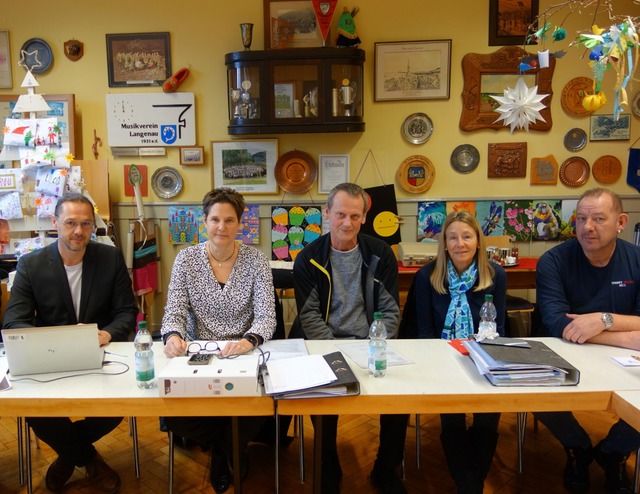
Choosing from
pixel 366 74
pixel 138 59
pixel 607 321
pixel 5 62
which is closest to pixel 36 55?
pixel 5 62

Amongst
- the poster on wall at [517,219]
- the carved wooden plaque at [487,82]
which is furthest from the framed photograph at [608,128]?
the poster on wall at [517,219]

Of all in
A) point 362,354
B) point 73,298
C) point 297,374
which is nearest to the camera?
point 297,374

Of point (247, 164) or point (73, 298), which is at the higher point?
point (247, 164)

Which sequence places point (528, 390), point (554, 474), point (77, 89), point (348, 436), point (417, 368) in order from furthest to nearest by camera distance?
point (77, 89) → point (348, 436) → point (554, 474) → point (417, 368) → point (528, 390)

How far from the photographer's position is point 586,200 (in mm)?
2074

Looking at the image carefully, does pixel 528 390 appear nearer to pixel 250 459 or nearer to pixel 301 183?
pixel 250 459

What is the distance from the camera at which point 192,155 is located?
3967 millimetres

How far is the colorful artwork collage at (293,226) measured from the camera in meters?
4.01

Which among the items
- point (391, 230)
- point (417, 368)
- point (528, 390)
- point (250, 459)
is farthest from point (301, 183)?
point (528, 390)

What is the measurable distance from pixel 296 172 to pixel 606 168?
2.46m

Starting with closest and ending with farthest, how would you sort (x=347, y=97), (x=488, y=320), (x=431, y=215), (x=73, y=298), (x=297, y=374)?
(x=297, y=374) → (x=488, y=320) → (x=73, y=298) → (x=347, y=97) → (x=431, y=215)

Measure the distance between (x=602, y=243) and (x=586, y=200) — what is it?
19 cm

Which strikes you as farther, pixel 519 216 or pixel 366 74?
pixel 519 216

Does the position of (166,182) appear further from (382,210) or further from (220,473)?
(220,473)
